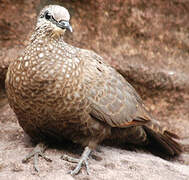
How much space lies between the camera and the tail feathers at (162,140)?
12.1ft

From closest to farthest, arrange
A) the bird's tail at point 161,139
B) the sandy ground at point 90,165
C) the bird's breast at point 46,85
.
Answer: the sandy ground at point 90,165
the bird's breast at point 46,85
the bird's tail at point 161,139

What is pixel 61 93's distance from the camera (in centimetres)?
287

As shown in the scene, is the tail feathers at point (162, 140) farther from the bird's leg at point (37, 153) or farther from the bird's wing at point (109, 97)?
the bird's leg at point (37, 153)

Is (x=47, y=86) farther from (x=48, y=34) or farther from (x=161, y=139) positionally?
(x=161, y=139)

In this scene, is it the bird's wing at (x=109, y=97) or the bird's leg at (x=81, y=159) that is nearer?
the bird's leg at (x=81, y=159)

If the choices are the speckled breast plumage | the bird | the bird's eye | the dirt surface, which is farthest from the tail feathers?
the bird's eye

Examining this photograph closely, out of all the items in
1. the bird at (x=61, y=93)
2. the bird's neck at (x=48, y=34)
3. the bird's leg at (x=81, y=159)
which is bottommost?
the bird's leg at (x=81, y=159)

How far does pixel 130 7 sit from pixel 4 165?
2302mm

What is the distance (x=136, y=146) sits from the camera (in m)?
3.88

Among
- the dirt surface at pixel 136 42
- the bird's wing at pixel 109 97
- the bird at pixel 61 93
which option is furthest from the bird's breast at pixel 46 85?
the dirt surface at pixel 136 42

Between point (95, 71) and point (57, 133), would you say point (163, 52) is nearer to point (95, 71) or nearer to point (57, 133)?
point (95, 71)

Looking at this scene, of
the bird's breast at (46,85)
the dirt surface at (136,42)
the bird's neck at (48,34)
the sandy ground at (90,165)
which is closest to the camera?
the sandy ground at (90,165)

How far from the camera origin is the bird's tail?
3666mm

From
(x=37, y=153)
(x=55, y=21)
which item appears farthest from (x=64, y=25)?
(x=37, y=153)
